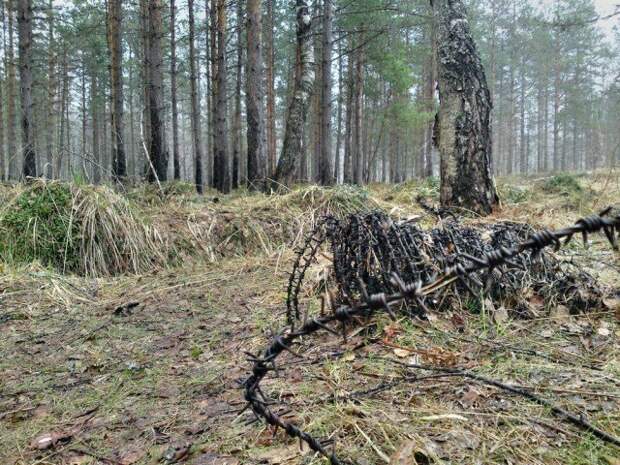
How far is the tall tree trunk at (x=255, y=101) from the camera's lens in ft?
24.1

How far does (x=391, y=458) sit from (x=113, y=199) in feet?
12.8

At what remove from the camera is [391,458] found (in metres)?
1.07

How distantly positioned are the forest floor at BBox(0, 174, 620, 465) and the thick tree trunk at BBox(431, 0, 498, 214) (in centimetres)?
140

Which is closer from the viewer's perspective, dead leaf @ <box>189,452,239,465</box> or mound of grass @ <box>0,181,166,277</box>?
dead leaf @ <box>189,452,239,465</box>

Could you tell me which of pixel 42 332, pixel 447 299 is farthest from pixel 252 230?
pixel 447 299

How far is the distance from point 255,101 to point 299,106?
2.62ft

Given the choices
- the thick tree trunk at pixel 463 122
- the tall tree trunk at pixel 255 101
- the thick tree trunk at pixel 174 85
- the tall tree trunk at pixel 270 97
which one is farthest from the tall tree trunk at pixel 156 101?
the tall tree trunk at pixel 270 97

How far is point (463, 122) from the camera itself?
13.0 ft

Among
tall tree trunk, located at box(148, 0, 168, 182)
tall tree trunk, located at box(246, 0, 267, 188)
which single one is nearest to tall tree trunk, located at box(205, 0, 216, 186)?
tall tree trunk, located at box(148, 0, 168, 182)

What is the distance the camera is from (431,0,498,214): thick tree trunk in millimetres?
3949

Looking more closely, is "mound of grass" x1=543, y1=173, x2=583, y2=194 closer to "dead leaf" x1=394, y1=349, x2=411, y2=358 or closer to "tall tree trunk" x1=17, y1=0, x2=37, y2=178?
"dead leaf" x1=394, y1=349, x2=411, y2=358

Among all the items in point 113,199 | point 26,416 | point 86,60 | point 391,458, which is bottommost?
point 26,416

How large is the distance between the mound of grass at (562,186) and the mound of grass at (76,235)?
6236 millimetres

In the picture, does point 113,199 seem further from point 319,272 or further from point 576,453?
point 576,453
